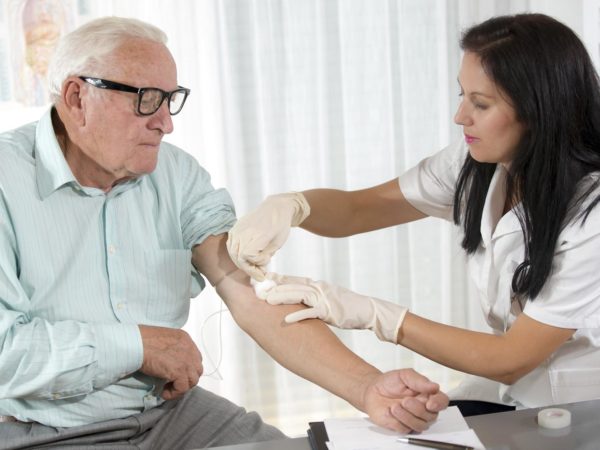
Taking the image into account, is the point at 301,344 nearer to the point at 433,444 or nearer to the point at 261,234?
the point at 261,234

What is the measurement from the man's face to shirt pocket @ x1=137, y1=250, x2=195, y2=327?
0.20 metres

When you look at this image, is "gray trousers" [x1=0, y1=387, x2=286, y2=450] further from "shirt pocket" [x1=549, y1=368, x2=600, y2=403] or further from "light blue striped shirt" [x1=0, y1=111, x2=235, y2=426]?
"shirt pocket" [x1=549, y1=368, x2=600, y2=403]

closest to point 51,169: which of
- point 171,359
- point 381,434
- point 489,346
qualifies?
point 171,359

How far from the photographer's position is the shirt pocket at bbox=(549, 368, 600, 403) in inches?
69.6

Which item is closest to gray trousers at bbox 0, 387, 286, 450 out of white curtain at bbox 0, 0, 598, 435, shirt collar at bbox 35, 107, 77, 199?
shirt collar at bbox 35, 107, 77, 199

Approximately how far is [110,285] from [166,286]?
135 mm

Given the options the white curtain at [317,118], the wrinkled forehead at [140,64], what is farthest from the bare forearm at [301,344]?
the white curtain at [317,118]

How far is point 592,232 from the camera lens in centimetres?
167

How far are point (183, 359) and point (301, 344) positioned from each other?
0.27 m

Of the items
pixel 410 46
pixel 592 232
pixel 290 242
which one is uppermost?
pixel 410 46

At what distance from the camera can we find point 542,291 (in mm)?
1708

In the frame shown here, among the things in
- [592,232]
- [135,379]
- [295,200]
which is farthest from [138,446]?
[592,232]

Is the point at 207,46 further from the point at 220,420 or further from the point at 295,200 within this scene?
the point at 220,420

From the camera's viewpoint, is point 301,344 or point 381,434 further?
point 301,344
